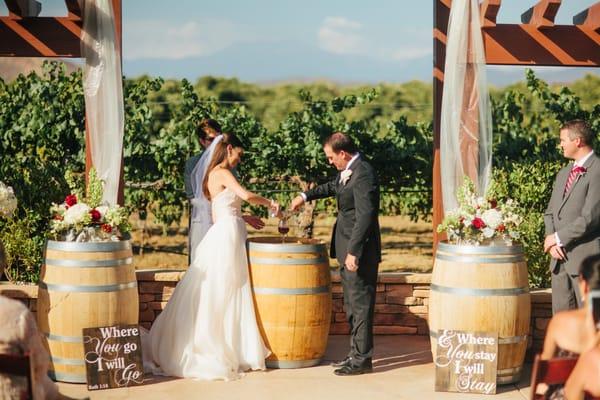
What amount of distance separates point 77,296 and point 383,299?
2.44 metres

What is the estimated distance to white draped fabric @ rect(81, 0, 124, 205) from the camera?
566 cm

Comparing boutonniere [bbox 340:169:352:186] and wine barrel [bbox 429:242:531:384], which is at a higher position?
boutonniere [bbox 340:169:352:186]

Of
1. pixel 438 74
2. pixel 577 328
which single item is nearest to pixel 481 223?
pixel 438 74

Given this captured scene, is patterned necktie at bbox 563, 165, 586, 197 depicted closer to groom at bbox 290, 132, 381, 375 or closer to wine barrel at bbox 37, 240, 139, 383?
groom at bbox 290, 132, 381, 375

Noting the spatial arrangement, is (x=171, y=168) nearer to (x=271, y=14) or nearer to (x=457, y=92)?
(x=457, y=92)

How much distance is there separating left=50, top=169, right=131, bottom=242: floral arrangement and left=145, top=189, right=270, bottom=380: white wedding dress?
0.57 metres

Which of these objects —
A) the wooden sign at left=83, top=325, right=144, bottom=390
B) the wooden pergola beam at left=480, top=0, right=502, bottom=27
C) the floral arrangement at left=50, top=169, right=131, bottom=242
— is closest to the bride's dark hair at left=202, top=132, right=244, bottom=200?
the floral arrangement at left=50, top=169, right=131, bottom=242

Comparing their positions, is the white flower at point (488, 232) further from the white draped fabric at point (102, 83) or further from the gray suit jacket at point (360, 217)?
the white draped fabric at point (102, 83)

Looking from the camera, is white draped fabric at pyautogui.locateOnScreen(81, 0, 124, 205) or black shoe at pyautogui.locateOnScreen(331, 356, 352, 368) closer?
black shoe at pyautogui.locateOnScreen(331, 356, 352, 368)

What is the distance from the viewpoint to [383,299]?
6422 millimetres

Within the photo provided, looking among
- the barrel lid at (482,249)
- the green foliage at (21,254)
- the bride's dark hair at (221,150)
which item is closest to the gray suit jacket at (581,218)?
the barrel lid at (482,249)

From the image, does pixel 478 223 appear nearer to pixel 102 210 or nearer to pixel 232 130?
pixel 102 210

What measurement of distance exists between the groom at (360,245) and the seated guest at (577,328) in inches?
94.3

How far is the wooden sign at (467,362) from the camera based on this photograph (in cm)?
495
